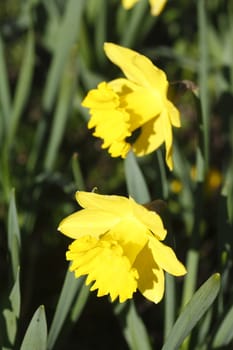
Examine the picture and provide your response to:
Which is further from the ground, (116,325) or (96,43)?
(96,43)

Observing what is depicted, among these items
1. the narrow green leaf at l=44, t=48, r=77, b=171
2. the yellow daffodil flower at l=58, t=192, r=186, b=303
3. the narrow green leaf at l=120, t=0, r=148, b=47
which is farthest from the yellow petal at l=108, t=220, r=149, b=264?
the narrow green leaf at l=120, t=0, r=148, b=47

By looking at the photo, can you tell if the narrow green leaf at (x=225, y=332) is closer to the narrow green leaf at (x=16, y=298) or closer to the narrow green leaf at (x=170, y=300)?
the narrow green leaf at (x=170, y=300)

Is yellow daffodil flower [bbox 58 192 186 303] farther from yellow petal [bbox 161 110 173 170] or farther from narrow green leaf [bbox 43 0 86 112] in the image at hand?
narrow green leaf [bbox 43 0 86 112]

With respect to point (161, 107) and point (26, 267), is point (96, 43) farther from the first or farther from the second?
point (161, 107)

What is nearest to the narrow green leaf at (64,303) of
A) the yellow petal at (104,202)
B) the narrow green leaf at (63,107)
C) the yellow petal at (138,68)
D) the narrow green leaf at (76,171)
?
the yellow petal at (104,202)

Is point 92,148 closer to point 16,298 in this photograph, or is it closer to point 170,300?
point 170,300

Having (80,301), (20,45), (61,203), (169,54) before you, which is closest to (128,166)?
(80,301)

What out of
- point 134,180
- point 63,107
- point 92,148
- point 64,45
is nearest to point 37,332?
point 134,180

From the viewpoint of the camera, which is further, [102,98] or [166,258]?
[102,98]
